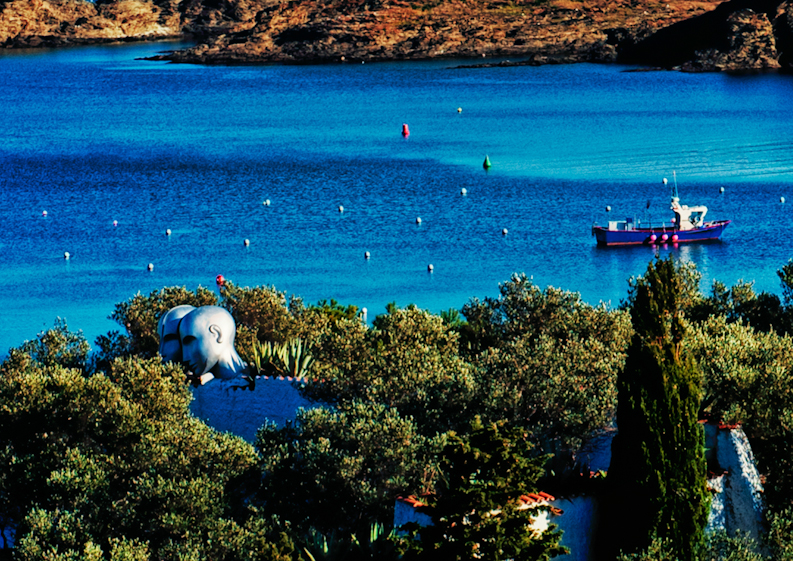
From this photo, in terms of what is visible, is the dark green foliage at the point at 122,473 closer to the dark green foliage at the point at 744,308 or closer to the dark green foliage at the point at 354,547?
the dark green foliage at the point at 354,547

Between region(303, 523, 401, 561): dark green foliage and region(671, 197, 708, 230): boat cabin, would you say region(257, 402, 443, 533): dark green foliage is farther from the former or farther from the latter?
region(671, 197, 708, 230): boat cabin

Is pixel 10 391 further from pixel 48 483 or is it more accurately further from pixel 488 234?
pixel 488 234

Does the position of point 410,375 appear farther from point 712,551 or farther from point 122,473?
point 712,551

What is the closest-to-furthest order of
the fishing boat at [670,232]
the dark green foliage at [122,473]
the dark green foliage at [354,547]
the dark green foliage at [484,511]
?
the dark green foliage at [484,511]
the dark green foliage at [354,547]
the dark green foliage at [122,473]
the fishing boat at [670,232]

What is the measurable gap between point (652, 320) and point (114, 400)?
949 centimetres

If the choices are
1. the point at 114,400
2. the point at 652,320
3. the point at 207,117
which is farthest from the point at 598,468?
the point at 207,117

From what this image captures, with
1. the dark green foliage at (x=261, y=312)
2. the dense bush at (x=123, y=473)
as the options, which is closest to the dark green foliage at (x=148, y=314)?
the dark green foliage at (x=261, y=312)

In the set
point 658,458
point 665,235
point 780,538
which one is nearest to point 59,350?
point 658,458

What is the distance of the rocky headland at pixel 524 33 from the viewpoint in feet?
487

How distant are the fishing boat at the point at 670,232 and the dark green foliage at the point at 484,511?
147 ft

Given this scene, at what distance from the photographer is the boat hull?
6134 centimetres

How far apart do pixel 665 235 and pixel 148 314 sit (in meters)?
36.6

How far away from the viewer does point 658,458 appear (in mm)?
18266

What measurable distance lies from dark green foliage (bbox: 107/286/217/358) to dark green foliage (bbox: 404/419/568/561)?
15.3 meters
